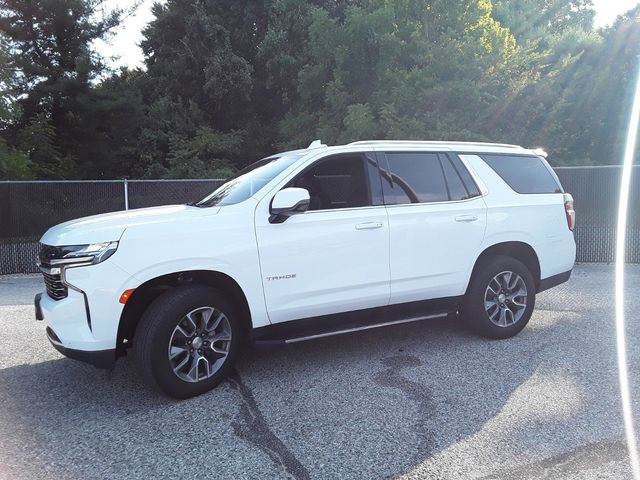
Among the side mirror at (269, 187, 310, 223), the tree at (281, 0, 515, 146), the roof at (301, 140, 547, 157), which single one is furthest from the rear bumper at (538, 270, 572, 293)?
the tree at (281, 0, 515, 146)

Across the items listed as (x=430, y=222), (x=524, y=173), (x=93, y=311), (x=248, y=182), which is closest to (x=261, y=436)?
(x=93, y=311)

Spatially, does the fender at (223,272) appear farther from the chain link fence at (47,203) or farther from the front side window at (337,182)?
the chain link fence at (47,203)

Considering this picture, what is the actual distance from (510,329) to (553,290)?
9.87 ft

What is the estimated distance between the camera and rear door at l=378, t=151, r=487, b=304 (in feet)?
14.9

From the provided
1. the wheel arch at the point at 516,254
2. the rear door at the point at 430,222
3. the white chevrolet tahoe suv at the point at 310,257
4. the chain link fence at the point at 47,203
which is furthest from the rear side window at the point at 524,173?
the chain link fence at the point at 47,203

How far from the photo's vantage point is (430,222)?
468cm

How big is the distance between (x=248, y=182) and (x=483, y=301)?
2.56 metres

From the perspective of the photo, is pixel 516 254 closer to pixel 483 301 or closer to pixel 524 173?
pixel 483 301

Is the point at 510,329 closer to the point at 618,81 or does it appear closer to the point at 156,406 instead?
the point at 156,406

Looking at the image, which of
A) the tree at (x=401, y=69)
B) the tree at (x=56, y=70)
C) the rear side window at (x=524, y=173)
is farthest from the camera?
the tree at (x=56, y=70)

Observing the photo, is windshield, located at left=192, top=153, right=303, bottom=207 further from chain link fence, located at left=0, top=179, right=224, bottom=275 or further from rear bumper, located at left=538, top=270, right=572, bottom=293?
chain link fence, located at left=0, top=179, right=224, bottom=275

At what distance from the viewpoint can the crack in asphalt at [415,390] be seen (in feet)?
10.4

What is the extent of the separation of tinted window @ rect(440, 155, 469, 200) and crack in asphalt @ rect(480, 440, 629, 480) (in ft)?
8.29

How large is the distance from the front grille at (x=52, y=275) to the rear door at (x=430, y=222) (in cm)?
265
